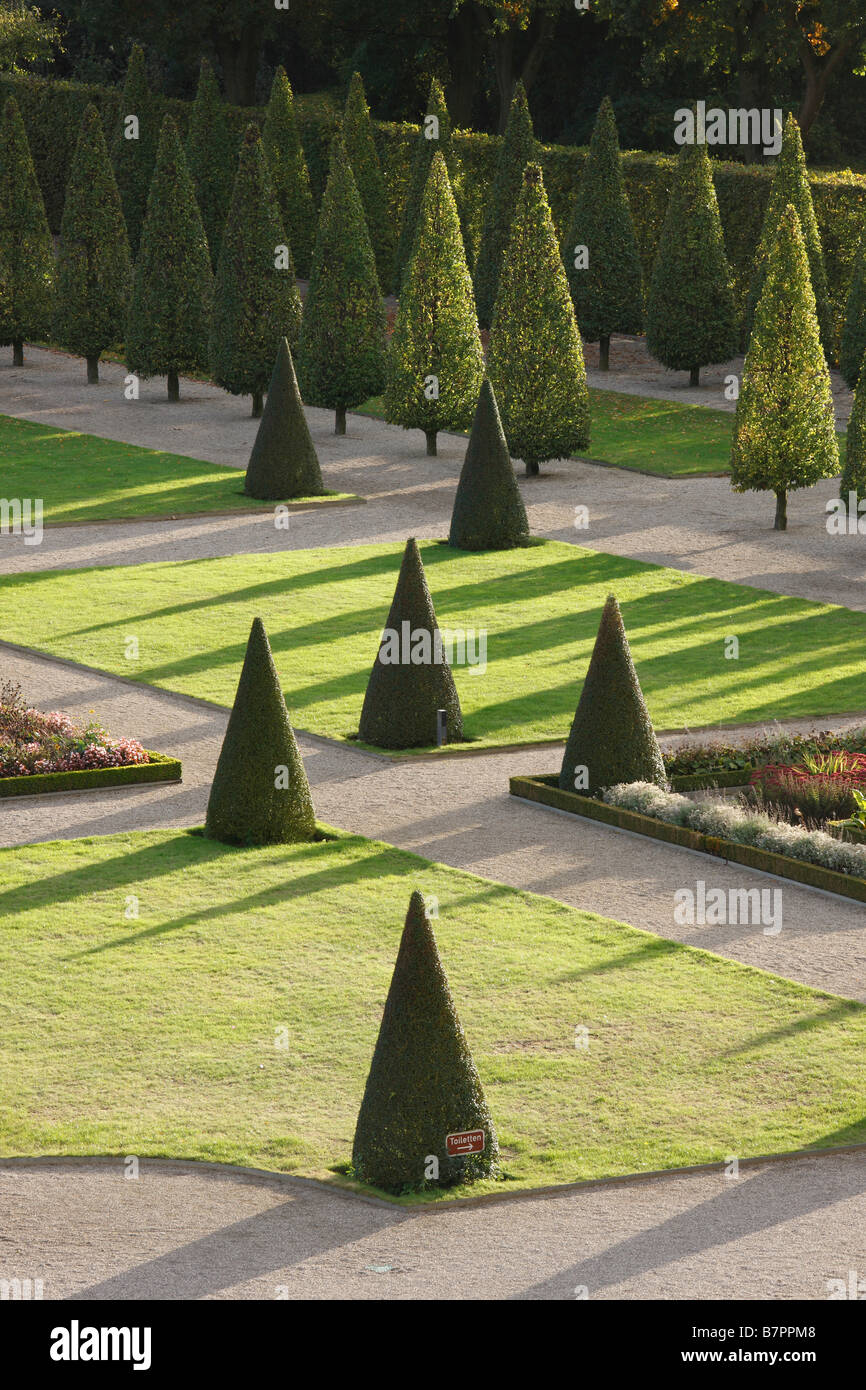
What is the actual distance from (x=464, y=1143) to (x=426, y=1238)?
90 centimetres

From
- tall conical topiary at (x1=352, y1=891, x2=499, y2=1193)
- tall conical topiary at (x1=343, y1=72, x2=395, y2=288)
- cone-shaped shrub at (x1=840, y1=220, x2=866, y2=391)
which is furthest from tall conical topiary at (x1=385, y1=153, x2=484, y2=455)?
tall conical topiary at (x1=352, y1=891, x2=499, y2=1193)

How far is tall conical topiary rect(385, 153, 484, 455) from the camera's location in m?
39.6


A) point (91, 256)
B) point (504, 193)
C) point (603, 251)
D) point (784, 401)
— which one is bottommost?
point (784, 401)

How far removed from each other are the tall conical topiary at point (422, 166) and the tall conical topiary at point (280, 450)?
551 inches

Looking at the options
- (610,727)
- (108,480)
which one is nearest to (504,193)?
(108,480)

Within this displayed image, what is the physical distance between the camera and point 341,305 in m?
42.1

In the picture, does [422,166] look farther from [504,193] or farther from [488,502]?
[488,502]

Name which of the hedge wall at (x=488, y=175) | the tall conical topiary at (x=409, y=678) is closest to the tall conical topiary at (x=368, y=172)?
the hedge wall at (x=488, y=175)

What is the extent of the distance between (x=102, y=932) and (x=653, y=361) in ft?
113

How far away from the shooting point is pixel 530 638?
2881cm

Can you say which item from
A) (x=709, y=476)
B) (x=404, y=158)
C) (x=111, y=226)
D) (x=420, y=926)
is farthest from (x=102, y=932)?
(x=404, y=158)

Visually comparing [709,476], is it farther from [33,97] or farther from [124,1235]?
[33,97]

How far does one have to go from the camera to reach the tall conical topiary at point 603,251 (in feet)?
158

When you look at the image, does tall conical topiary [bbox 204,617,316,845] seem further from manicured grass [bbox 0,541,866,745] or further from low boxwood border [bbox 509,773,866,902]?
manicured grass [bbox 0,541,866,745]
